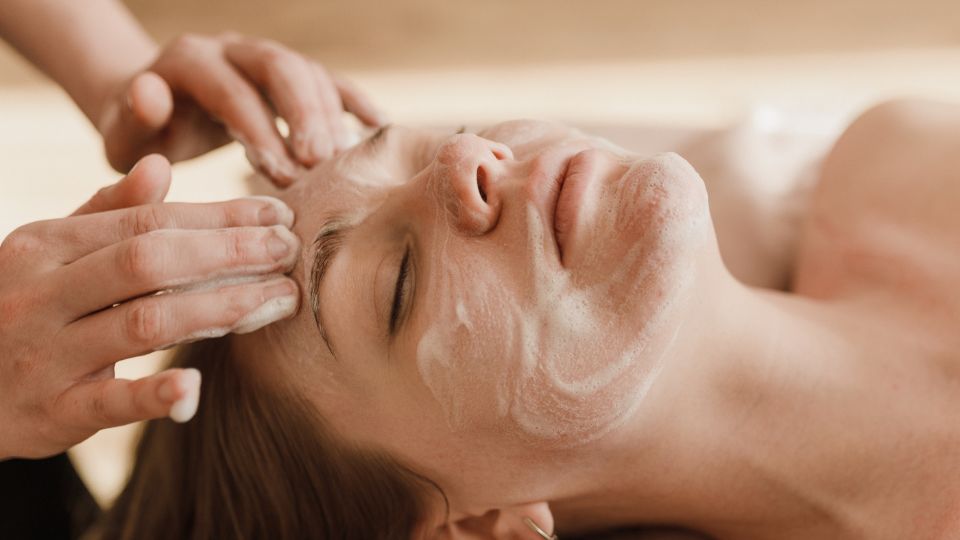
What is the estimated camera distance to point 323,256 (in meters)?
0.91

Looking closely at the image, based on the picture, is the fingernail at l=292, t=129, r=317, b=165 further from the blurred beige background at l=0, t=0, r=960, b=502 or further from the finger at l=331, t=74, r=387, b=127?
the blurred beige background at l=0, t=0, r=960, b=502

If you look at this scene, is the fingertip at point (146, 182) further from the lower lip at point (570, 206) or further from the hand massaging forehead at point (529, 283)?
the lower lip at point (570, 206)

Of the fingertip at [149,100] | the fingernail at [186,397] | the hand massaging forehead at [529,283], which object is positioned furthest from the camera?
the fingertip at [149,100]

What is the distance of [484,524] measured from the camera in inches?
40.0

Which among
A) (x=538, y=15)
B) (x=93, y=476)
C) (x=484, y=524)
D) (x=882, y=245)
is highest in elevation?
(x=538, y=15)

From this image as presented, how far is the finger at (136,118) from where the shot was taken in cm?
112

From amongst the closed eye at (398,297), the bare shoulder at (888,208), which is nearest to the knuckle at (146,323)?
the closed eye at (398,297)

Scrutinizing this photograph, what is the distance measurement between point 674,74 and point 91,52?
4.73 feet

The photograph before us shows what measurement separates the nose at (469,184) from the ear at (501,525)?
13.6 inches

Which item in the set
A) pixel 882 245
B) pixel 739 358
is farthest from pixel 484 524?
pixel 882 245

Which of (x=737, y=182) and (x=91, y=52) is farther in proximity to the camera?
(x=737, y=182)

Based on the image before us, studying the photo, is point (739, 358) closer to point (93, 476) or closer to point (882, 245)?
point (882, 245)

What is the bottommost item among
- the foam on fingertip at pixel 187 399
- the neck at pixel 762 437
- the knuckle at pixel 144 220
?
the neck at pixel 762 437

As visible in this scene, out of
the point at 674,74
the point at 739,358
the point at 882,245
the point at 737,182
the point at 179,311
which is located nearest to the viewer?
the point at 179,311
